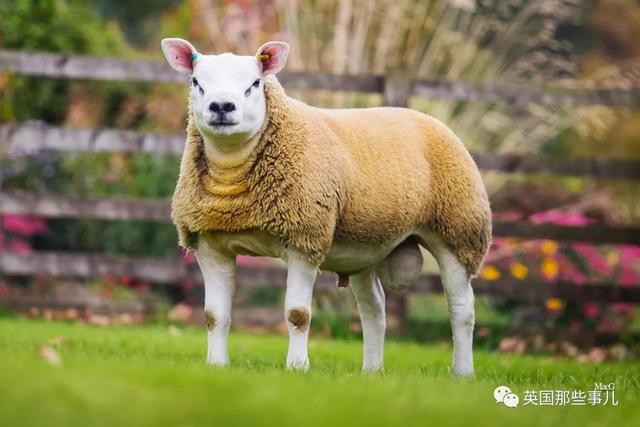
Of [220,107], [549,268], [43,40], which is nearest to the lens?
[220,107]

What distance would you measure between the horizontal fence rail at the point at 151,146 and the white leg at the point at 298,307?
3.49 m

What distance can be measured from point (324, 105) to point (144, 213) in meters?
1.99

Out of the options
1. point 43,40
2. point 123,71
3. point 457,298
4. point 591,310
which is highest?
point 43,40

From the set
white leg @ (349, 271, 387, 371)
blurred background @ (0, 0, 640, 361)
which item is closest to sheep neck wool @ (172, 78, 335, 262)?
white leg @ (349, 271, 387, 371)

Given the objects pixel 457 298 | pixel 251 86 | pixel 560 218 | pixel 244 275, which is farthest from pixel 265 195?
pixel 560 218

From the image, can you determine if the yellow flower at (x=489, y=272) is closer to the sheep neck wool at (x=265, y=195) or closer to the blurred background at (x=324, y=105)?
the blurred background at (x=324, y=105)

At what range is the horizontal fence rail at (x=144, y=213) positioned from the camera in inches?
314

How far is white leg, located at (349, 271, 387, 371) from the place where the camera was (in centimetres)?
534

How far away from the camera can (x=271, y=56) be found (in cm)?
476

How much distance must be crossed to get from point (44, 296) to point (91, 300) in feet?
1.58

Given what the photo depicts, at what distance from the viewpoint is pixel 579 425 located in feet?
11.0

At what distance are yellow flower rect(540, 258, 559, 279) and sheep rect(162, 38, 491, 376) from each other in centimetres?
353

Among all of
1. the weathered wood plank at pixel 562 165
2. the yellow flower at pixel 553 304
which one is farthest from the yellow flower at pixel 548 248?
the weathered wood plank at pixel 562 165

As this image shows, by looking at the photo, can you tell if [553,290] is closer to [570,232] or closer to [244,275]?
[570,232]
